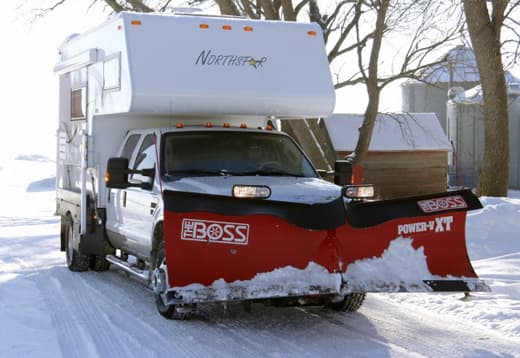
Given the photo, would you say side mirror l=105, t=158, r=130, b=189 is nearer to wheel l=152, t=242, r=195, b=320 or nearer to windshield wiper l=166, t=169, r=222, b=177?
windshield wiper l=166, t=169, r=222, b=177

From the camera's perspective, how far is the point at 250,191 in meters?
7.71

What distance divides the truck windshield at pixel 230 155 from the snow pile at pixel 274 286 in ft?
6.37

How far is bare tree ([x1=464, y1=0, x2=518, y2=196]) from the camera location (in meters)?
17.2

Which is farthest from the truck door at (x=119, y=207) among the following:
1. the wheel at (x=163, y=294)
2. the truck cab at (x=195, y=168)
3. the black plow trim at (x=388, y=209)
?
the black plow trim at (x=388, y=209)

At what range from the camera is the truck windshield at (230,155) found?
9531 millimetres

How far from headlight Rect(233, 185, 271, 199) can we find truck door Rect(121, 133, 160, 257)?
1.65 m

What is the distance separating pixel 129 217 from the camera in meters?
10.3

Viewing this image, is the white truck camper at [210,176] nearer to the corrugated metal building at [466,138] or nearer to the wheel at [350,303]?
the wheel at [350,303]

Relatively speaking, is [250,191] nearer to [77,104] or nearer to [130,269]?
[130,269]

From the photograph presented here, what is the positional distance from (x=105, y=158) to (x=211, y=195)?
4.16 m

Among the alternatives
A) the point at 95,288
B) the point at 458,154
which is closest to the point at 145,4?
the point at 95,288

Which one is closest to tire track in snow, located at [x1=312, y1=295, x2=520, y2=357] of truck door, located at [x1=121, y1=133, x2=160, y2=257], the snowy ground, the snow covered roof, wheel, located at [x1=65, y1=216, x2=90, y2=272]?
the snowy ground

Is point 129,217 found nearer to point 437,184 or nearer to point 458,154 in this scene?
point 437,184

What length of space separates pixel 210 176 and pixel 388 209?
2.15 m
